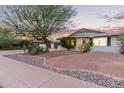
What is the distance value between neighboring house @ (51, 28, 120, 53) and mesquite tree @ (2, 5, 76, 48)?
704mm

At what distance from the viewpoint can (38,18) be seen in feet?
38.6

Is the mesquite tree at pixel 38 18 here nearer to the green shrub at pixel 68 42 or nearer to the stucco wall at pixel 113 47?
the green shrub at pixel 68 42

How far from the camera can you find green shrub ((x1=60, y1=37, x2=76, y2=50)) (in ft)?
34.9

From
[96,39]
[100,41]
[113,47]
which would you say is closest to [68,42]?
[96,39]

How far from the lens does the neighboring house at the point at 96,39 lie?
34.2 feet

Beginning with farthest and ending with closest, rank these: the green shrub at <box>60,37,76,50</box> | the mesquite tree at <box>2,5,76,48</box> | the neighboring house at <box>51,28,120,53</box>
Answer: the mesquite tree at <box>2,5,76,48</box>, the green shrub at <box>60,37,76,50</box>, the neighboring house at <box>51,28,120,53</box>

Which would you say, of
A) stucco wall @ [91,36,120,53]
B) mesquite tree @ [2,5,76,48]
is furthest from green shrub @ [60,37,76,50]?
stucco wall @ [91,36,120,53]

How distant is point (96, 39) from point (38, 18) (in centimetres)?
405

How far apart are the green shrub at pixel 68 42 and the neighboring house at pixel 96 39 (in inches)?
9.6

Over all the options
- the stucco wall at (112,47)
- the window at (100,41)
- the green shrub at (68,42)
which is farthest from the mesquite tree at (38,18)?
the stucco wall at (112,47)

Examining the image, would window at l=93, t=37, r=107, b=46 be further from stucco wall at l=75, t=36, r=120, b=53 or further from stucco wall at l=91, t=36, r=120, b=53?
stucco wall at l=91, t=36, r=120, b=53

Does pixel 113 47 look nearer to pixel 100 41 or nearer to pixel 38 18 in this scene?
pixel 100 41
